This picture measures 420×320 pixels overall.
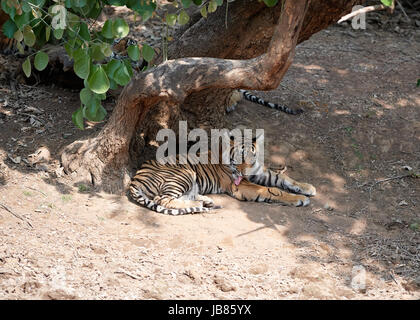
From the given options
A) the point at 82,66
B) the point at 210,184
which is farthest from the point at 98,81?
the point at 210,184

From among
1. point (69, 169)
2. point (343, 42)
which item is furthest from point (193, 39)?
point (343, 42)

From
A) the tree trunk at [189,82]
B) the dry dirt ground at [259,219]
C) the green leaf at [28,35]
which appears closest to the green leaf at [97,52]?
the green leaf at [28,35]

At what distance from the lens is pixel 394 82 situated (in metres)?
8.27

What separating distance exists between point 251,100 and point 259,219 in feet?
8.39

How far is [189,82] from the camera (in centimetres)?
517

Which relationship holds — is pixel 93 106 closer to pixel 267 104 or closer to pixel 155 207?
pixel 155 207

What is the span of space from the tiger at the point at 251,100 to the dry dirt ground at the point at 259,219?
0.10 metres

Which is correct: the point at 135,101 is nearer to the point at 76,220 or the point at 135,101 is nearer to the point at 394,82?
the point at 76,220

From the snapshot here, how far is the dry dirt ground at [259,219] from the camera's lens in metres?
4.34

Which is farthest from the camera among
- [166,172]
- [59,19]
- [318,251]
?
[166,172]

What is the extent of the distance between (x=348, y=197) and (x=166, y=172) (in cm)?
201

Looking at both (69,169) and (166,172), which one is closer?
(69,169)

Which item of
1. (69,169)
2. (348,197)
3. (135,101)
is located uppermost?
(135,101)

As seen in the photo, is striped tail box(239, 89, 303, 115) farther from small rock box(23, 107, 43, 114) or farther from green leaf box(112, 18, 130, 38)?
green leaf box(112, 18, 130, 38)
